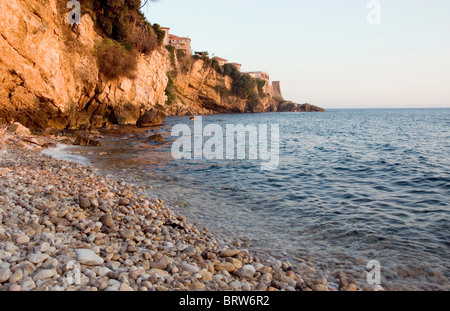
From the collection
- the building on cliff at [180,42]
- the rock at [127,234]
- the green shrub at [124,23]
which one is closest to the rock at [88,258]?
the rock at [127,234]

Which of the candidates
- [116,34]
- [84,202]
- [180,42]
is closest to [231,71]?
[180,42]

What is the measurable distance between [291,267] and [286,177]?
25.8ft

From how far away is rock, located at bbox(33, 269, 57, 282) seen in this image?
135 inches

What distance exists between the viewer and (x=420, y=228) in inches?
277

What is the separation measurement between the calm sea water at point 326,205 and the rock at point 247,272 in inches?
39.6

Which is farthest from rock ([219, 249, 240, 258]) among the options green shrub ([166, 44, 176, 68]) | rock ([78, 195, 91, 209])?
green shrub ([166, 44, 176, 68])

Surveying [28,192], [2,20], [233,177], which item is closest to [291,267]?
[28,192]

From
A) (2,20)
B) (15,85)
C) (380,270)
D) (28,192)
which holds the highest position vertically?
(2,20)

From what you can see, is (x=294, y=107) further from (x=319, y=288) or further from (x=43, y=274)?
(x=43, y=274)

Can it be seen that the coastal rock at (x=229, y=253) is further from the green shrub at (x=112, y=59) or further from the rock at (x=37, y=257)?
the green shrub at (x=112, y=59)

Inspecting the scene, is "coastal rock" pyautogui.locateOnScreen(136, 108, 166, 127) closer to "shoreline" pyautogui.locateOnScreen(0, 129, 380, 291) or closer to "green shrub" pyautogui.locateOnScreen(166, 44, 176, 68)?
"shoreline" pyautogui.locateOnScreen(0, 129, 380, 291)
